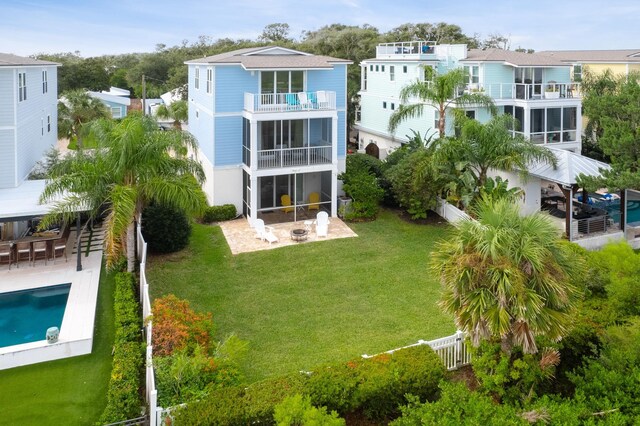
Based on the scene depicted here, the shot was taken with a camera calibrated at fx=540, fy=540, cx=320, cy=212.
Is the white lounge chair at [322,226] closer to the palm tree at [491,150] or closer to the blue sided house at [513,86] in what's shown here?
the palm tree at [491,150]

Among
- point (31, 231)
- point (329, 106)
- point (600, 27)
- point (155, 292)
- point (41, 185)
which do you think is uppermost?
point (600, 27)

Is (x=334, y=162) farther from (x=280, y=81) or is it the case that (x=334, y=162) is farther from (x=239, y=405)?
(x=239, y=405)

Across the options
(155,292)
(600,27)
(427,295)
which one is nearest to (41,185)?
(155,292)

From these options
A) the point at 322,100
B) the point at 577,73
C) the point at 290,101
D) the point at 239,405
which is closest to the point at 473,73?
the point at 577,73

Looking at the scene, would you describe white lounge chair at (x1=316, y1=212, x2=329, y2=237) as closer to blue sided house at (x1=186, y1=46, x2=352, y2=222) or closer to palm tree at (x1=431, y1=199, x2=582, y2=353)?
blue sided house at (x1=186, y1=46, x2=352, y2=222)

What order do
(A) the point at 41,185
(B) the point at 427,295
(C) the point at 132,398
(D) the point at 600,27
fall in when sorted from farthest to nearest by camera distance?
(D) the point at 600,27 < (A) the point at 41,185 < (B) the point at 427,295 < (C) the point at 132,398

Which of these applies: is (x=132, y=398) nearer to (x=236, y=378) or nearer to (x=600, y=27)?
(x=236, y=378)
